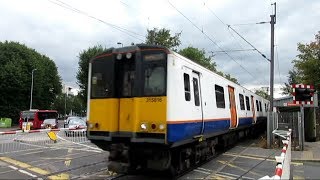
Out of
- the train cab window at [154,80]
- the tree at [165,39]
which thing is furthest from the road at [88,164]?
the tree at [165,39]

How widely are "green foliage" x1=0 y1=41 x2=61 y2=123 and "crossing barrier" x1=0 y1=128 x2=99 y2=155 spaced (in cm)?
4083

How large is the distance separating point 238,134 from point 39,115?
31.2 metres

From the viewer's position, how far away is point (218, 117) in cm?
1473

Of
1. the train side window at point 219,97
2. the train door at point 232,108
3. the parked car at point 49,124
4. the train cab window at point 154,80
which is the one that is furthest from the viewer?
the parked car at point 49,124

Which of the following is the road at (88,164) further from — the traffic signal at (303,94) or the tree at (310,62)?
the tree at (310,62)

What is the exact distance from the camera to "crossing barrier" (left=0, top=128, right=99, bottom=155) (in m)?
19.4

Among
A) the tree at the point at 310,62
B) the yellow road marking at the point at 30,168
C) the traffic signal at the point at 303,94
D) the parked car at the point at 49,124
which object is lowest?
the yellow road marking at the point at 30,168

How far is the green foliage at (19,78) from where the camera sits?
62.6 metres

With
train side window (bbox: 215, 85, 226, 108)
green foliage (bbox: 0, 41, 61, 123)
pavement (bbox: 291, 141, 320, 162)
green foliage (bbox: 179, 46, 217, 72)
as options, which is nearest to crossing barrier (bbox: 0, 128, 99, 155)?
train side window (bbox: 215, 85, 226, 108)

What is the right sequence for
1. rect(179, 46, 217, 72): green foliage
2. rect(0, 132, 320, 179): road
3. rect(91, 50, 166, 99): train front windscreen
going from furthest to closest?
rect(179, 46, 217, 72): green foliage, rect(0, 132, 320, 179): road, rect(91, 50, 166, 99): train front windscreen

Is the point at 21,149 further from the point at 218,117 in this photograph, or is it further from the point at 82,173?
the point at 218,117

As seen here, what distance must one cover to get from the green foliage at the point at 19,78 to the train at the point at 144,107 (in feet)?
177

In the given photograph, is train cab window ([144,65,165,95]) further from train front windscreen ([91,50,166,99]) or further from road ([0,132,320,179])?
road ([0,132,320,179])

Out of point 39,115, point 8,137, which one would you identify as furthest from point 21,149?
point 39,115
